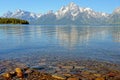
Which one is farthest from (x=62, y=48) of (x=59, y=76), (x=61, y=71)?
(x=59, y=76)

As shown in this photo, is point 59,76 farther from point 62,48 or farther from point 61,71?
point 62,48

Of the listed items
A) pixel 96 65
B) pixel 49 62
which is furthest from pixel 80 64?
pixel 49 62

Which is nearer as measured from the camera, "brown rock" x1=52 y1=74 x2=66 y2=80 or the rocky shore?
"brown rock" x1=52 y1=74 x2=66 y2=80

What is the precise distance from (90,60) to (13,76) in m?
10.3

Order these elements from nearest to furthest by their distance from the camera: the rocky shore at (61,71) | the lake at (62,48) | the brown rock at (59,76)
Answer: the brown rock at (59,76)
the rocky shore at (61,71)
the lake at (62,48)

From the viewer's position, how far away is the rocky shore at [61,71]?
1884 centimetres

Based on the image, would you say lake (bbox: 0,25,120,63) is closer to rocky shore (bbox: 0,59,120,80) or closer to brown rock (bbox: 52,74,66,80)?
rocky shore (bbox: 0,59,120,80)

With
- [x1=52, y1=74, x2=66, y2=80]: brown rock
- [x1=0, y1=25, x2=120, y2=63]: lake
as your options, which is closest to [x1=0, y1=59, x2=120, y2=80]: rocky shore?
[x1=52, y1=74, x2=66, y2=80]: brown rock

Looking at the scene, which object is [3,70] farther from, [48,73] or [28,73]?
[48,73]

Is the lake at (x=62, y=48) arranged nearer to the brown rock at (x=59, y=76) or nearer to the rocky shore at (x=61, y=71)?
the rocky shore at (x=61, y=71)

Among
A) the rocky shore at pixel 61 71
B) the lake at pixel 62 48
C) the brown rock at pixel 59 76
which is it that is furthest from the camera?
the lake at pixel 62 48

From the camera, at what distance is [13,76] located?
18.7 m

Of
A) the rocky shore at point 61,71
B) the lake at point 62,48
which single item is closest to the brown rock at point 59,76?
the rocky shore at point 61,71

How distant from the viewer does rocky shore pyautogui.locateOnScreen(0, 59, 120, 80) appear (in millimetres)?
18844
